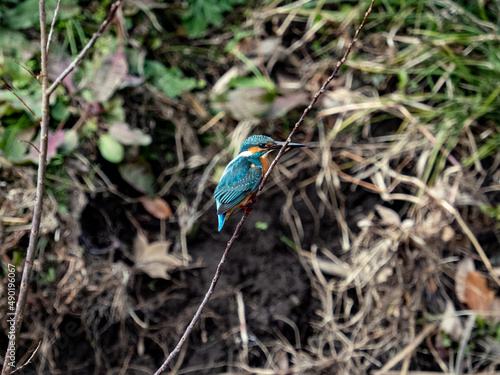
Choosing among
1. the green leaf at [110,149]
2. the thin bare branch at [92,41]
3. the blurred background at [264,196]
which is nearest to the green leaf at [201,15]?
the blurred background at [264,196]

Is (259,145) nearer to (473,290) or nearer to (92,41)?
(92,41)

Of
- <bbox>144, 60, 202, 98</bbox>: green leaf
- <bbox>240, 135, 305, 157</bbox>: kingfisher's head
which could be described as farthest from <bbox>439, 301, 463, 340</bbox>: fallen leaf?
<bbox>240, 135, 305, 157</bbox>: kingfisher's head

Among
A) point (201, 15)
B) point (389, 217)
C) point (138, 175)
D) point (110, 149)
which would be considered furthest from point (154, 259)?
point (201, 15)

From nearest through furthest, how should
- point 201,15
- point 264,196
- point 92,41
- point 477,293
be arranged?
1. point 92,41
2. point 477,293
3. point 264,196
4. point 201,15

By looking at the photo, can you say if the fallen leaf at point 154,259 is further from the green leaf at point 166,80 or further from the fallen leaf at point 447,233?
the fallen leaf at point 447,233

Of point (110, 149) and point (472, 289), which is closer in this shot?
Result: point (110, 149)
